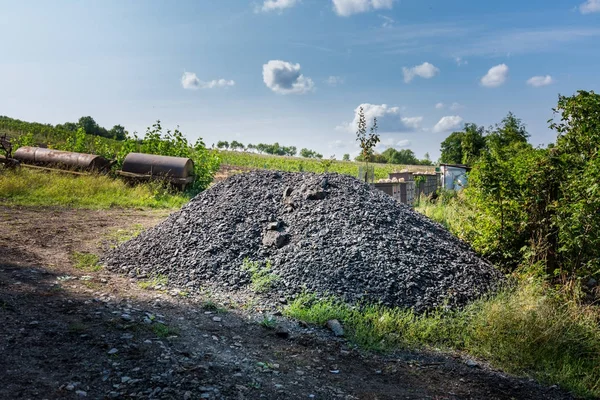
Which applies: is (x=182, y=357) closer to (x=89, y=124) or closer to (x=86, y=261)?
(x=86, y=261)

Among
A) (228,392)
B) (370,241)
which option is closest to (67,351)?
(228,392)

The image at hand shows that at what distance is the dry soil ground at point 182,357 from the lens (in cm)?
303

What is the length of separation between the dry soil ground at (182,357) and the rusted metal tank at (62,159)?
979cm

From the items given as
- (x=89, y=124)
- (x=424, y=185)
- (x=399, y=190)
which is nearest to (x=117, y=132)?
(x=89, y=124)

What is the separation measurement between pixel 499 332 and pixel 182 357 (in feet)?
9.81

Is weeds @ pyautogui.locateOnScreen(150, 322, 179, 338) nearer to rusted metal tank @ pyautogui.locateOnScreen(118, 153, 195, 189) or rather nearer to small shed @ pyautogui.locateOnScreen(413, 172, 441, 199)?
rusted metal tank @ pyautogui.locateOnScreen(118, 153, 195, 189)

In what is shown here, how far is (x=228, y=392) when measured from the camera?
3.01 metres

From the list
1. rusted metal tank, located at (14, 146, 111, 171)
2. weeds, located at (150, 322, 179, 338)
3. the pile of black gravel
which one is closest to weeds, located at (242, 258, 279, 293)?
the pile of black gravel

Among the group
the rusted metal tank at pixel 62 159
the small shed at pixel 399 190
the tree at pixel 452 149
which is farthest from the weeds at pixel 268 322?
the tree at pixel 452 149

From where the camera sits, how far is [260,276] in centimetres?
517

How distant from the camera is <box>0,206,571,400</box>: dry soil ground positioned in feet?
9.93

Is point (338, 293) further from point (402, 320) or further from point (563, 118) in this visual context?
point (563, 118)

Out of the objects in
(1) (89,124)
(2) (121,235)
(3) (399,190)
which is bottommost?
(2) (121,235)

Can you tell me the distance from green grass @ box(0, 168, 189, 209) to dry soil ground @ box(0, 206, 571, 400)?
6.60 m
